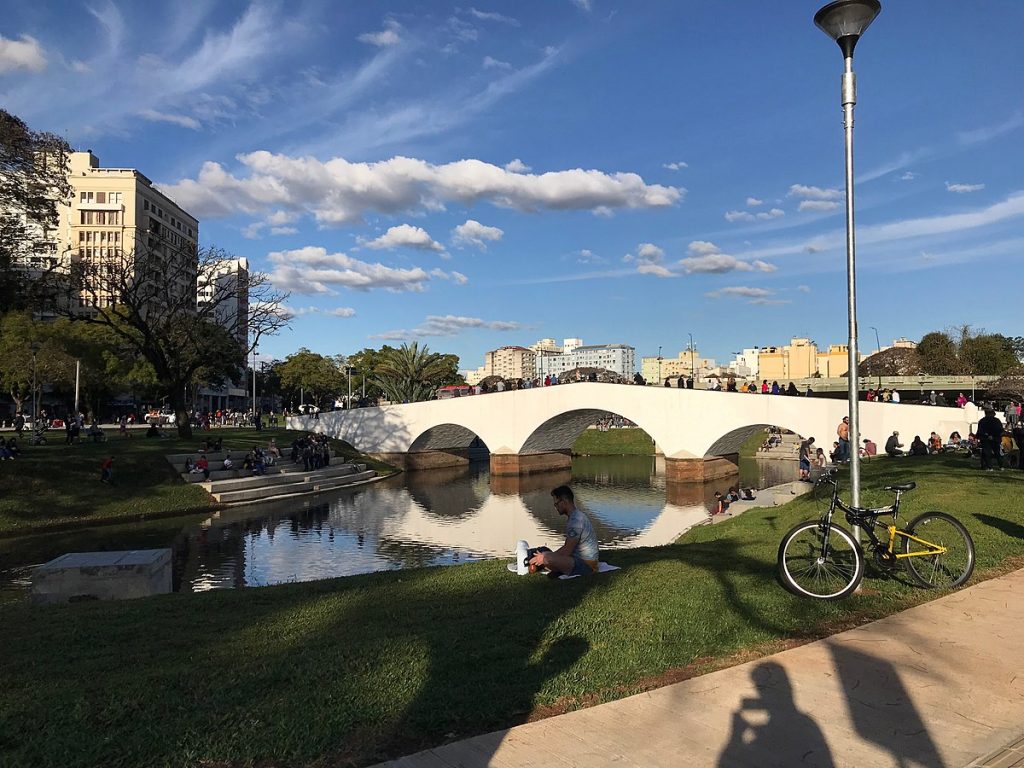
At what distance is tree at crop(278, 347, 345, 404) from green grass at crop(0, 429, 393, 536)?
53.3 meters

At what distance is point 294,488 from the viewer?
29.8m

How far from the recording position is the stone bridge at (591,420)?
29562 millimetres

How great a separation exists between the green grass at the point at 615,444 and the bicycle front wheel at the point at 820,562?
52342mm

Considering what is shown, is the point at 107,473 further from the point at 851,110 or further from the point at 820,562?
the point at 851,110

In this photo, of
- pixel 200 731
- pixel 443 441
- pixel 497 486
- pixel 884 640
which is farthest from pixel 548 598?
pixel 443 441

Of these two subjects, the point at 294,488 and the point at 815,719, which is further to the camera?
the point at 294,488

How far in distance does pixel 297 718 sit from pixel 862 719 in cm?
300

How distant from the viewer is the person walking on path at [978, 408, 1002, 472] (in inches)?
612

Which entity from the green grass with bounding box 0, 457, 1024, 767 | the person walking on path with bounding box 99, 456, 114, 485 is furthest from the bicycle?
the person walking on path with bounding box 99, 456, 114, 485

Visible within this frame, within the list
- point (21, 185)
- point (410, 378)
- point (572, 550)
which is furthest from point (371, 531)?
point (410, 378)

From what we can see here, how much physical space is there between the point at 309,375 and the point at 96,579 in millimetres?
75162

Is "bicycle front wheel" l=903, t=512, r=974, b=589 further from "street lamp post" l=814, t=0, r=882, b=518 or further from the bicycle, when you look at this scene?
"street lamp post" l=814, t=0, r=882, b=518

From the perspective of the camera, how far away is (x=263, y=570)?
15.5m

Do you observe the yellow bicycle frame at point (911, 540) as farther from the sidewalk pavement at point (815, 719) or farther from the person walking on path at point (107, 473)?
the person walking on path at point (107, 473)
